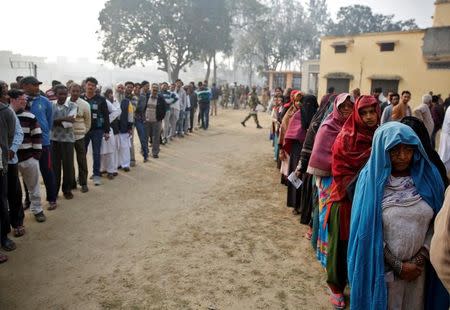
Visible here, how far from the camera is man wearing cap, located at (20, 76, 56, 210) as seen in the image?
4695mm

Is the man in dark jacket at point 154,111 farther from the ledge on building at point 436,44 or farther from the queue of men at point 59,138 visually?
the ledge on building at point 436,44

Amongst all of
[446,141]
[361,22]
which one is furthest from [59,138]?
[361,22]

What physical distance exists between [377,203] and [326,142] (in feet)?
3.82

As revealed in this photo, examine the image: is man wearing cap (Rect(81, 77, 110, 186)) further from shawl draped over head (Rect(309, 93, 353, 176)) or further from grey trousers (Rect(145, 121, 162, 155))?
shawl draped over head (Rect(309, 93, 353, 176))

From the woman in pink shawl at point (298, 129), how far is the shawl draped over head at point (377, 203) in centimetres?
246

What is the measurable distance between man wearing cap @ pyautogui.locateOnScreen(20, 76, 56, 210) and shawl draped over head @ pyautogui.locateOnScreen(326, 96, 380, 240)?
3.79 metres

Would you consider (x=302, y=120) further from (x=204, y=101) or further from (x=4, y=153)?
(x=204, y=101)

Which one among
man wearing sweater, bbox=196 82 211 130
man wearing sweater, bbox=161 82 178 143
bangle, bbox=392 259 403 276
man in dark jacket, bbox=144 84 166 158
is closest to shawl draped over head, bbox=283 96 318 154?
bangle, bbox=392 259 403 276

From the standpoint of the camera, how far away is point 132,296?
317 centimetres

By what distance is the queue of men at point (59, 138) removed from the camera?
3.97 metres

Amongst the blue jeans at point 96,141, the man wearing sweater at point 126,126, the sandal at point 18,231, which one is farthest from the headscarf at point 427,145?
the man wearing sweater at point 126,126

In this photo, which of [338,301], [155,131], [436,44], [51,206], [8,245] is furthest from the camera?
[436,44]

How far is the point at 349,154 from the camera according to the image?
288cm

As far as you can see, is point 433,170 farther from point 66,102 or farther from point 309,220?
point 66,102
